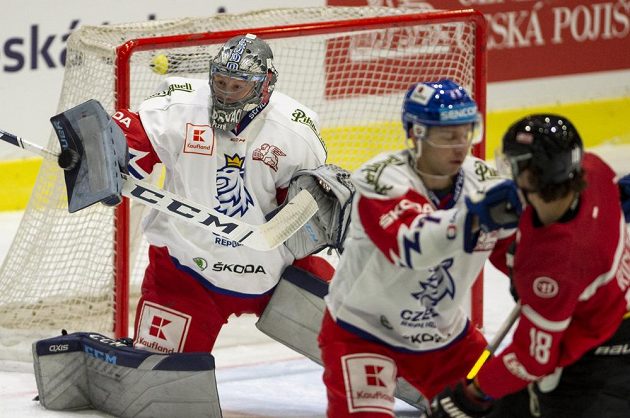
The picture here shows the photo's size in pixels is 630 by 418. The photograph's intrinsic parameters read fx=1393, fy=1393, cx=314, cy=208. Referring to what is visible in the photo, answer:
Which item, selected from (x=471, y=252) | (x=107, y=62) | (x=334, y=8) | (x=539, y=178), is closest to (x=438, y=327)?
(x=471, y=252)

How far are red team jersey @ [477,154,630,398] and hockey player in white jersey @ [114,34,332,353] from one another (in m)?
1.33

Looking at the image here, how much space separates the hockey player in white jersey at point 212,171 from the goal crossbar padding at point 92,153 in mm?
186

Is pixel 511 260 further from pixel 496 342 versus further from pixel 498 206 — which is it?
pixel 498 206

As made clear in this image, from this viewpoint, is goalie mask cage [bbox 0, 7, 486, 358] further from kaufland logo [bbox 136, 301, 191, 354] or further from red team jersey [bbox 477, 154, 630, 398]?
red team jersey [bbox 477, 154, 630, 398]

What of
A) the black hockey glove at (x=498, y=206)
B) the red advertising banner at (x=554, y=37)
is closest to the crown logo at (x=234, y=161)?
the black hockey glove at (x=498, y=206)

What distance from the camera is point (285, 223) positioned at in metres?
4.12

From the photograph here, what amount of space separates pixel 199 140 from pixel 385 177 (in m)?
1.12

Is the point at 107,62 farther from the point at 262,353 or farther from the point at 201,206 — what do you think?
the point at 262,353

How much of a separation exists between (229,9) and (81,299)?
7.23ft

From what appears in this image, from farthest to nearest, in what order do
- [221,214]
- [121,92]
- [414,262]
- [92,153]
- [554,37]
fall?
[554,37]
[121,92]
[221,214]
[92,153]
[414,262]

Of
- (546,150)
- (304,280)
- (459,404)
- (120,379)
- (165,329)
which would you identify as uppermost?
(546,150)

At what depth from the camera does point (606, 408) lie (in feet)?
10.1

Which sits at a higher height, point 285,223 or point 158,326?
point 285,223

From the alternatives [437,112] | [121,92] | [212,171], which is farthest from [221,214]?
[437,112]
